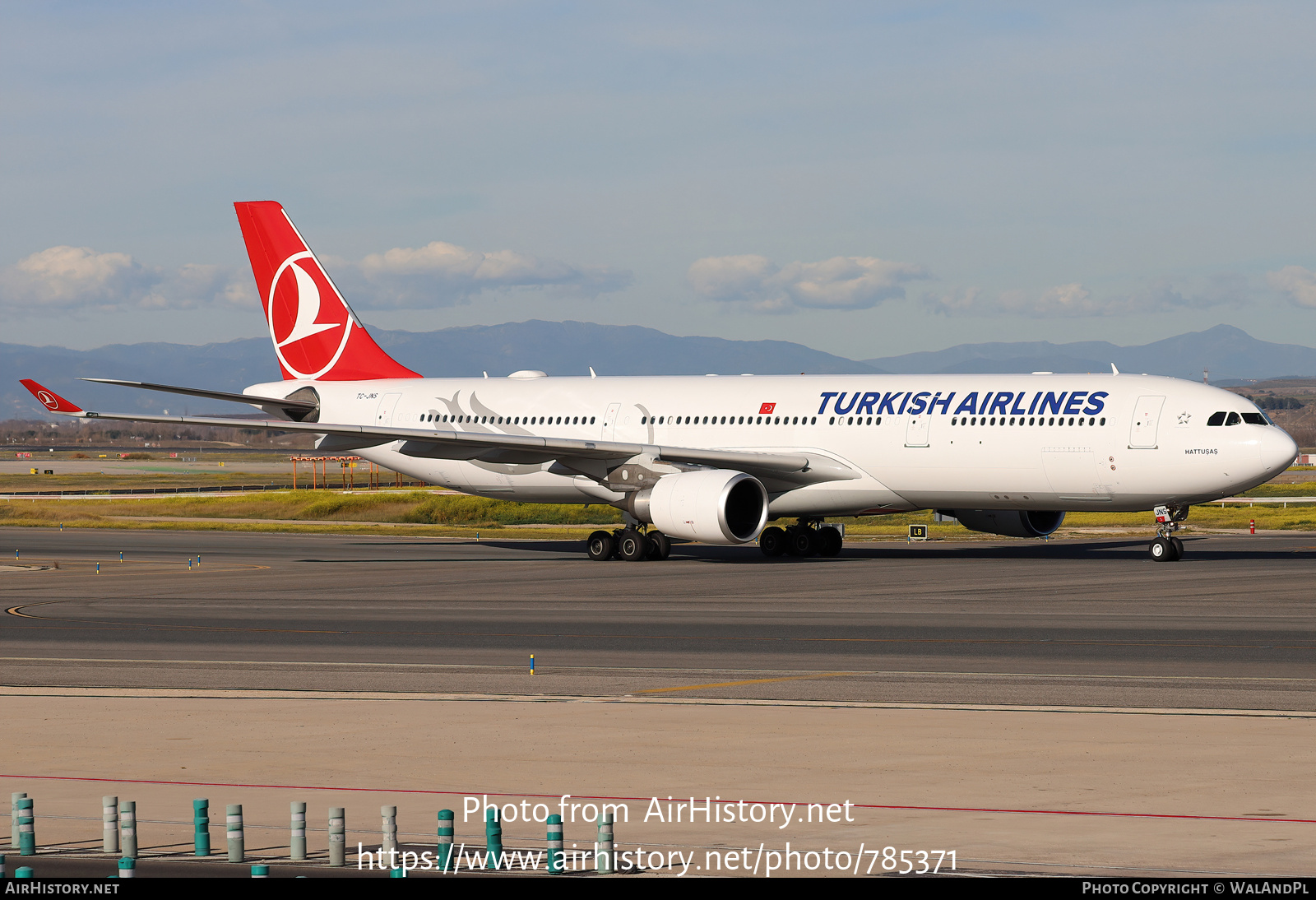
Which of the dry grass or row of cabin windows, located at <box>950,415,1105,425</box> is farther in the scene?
the dry grass

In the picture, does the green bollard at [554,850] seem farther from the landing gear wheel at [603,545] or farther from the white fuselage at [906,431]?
the landing gear wheel at [603,545]

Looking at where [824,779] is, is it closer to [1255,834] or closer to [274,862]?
[1255,834]

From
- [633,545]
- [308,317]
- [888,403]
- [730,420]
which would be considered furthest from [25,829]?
[308,317]

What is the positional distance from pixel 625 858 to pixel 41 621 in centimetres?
1904

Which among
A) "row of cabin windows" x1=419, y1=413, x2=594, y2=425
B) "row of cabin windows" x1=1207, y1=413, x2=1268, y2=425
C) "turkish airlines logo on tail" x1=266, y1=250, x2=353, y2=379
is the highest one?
"turkish airlines logo on tail" x1=266, y1=250, x2=353, y2=379

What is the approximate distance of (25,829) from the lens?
31.1ft

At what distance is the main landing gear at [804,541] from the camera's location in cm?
4144

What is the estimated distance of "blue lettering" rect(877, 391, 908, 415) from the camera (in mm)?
37969

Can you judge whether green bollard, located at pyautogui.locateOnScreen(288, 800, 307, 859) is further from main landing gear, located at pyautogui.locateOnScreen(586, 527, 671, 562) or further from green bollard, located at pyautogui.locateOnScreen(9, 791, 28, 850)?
main landing gear, located at pyautogui.locateOnScreen(586, 527, 671, 562)

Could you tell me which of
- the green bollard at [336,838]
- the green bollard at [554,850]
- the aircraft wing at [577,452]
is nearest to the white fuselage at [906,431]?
the aircraft wing at [577,452]

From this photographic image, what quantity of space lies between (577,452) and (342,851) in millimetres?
29835

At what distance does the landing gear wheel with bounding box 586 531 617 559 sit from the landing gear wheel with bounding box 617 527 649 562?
41 centimetres

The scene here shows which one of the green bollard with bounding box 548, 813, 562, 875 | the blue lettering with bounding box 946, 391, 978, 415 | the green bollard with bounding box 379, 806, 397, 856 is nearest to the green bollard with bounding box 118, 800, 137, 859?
the green bollard with bounding box 379, 806, 397, 856

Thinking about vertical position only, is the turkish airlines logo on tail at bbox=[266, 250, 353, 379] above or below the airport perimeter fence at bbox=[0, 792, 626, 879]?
above
